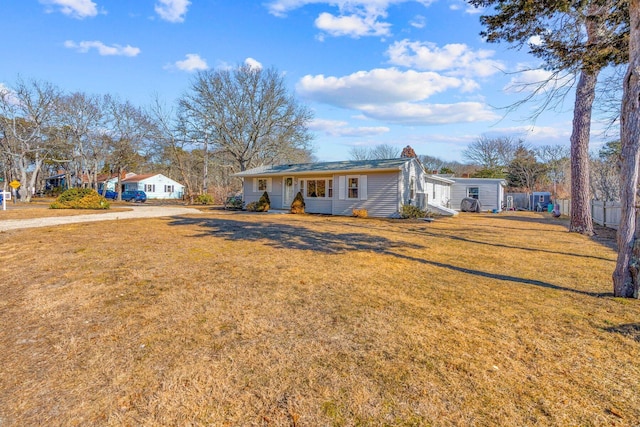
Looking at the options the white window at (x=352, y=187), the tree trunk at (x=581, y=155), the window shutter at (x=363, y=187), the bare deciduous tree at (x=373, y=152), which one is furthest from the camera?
the bare deciduous tree at (x=373, y=152)

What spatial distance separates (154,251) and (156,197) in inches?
1677

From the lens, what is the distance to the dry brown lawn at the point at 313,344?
78.2 inches

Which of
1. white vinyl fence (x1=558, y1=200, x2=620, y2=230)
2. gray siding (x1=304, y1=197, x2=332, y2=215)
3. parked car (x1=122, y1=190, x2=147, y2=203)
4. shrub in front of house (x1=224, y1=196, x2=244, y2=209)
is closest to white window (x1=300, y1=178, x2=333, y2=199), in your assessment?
gray siding (x1=304, y1=197, x2=332, y2=215)

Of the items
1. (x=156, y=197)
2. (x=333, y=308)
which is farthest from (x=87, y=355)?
(x=156, y=197)

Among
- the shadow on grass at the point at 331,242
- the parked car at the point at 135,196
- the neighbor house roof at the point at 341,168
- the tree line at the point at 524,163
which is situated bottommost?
the shadow on grass at the point at 331,242

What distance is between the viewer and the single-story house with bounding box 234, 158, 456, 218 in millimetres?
Answer: 16078

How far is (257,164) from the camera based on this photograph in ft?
96.8

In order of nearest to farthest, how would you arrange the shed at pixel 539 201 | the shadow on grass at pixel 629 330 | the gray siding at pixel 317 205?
the shadow on grass at pixel 629 330 < the gray siding at pixel 317 205 < the shed at pixel 539 201

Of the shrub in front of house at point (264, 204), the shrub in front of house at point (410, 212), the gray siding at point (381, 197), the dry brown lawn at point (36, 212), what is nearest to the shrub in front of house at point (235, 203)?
the shrub in front of house at point (264, 204)

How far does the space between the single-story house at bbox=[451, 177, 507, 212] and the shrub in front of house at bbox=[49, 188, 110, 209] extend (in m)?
25.6

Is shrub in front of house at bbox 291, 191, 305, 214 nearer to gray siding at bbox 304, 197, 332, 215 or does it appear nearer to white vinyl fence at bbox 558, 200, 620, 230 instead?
gray siding at bbox 304, 197, 332, 215

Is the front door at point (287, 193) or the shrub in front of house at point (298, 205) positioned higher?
the front door at point (287, 193)

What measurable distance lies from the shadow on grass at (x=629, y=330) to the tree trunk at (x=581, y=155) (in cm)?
951

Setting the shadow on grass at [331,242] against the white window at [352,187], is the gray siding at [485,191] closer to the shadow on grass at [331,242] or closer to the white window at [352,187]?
the white window at [352,187]
